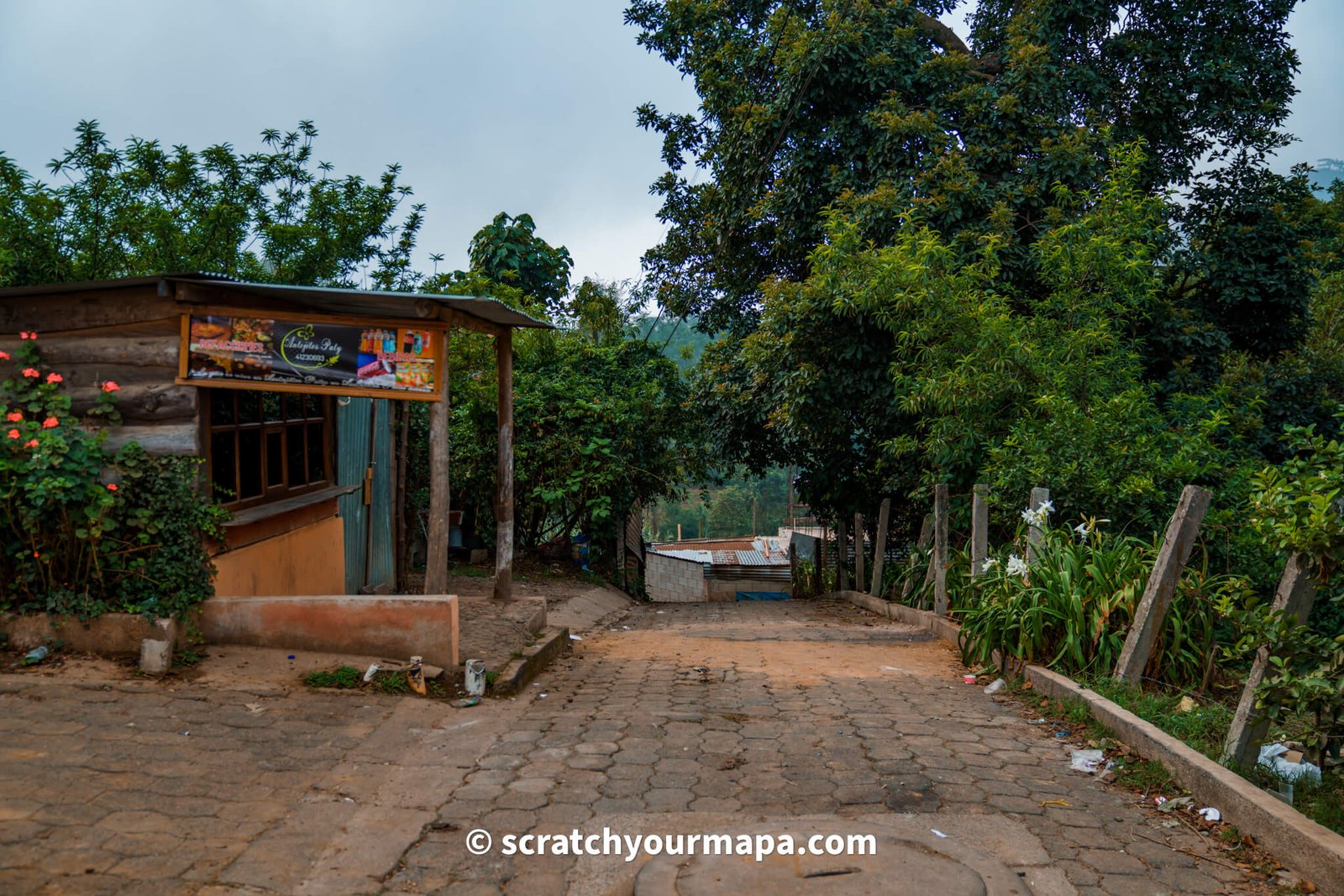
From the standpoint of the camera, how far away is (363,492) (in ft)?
33.8

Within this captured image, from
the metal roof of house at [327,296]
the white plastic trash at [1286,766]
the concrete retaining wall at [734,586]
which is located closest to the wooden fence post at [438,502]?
the metal roof of house at [327,296]

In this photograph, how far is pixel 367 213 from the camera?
14.4m

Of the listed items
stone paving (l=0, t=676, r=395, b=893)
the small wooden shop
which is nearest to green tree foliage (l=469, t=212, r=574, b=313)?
the small wooden shop

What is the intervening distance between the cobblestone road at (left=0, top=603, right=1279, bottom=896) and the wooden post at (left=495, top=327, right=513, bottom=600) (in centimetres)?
250

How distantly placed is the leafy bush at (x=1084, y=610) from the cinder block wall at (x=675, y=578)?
63.8ft

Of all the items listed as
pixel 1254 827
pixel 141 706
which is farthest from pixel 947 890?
pixel 141 706

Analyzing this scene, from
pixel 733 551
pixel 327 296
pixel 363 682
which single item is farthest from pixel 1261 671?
pixel 733 551

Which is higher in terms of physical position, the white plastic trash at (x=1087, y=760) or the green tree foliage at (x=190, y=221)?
the green tree foliage at (x=190, y=221)

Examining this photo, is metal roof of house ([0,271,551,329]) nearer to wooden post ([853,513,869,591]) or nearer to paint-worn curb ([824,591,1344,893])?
paint-worn curb ([824,591,1344,893])

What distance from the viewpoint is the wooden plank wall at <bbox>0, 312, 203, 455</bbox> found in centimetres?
612

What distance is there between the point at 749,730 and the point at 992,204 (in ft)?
30.8

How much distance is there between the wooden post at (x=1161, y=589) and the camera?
18.6 feet

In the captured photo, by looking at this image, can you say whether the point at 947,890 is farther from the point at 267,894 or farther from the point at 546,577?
the point at 546,577

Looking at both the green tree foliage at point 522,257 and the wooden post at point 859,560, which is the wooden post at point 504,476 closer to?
the wooden post at point 859,560
